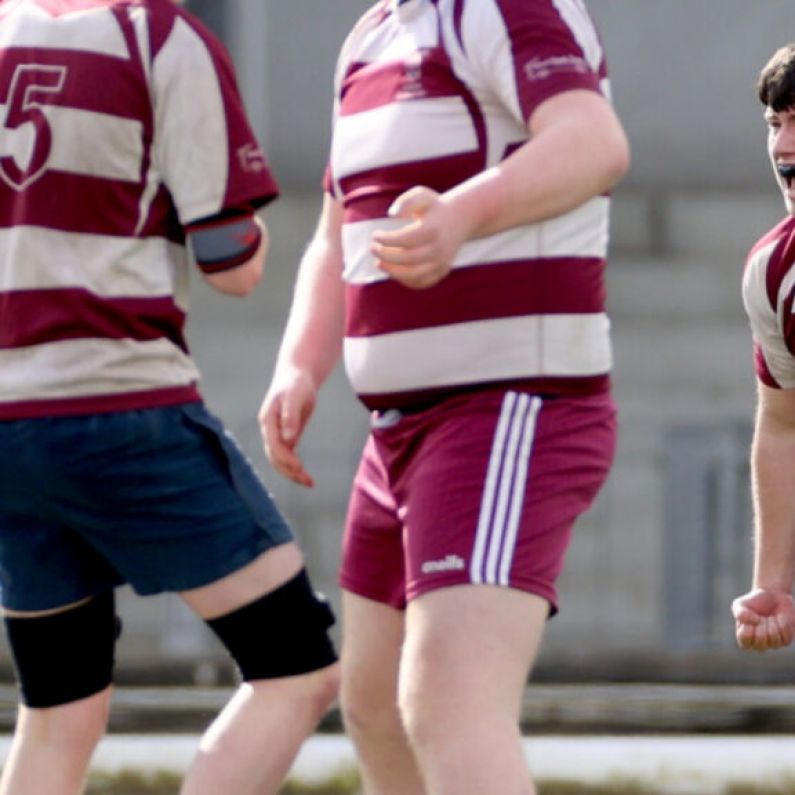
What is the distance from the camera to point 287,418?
3.69 metres

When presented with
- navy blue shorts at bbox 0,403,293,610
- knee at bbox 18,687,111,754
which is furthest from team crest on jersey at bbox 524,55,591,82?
knee at bbox 18,687,111,754

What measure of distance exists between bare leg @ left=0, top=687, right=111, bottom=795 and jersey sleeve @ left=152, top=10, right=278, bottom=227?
0.83 metres

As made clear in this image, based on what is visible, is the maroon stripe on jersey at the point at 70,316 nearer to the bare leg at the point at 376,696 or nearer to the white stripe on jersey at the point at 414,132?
the white stripe on jersey at the point at 414,132

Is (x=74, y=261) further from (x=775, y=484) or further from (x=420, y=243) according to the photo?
(x=775, y=484)

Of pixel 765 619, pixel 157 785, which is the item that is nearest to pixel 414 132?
pixel 765 619

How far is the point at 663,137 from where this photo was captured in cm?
1378

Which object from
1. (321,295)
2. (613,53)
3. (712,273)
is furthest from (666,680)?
(613,53)

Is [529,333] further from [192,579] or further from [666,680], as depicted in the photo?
[666,680]

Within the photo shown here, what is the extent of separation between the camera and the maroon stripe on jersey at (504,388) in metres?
3.43

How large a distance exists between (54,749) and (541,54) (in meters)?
1.37

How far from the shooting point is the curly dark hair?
3576 millimetres

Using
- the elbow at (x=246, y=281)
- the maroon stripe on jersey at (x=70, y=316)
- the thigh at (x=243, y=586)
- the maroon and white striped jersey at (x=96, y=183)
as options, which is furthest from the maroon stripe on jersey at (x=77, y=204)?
the thigh at (x=243, y=586)

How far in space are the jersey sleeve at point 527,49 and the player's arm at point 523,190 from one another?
3cm

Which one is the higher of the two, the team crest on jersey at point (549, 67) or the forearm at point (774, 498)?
the team crest on jersey at point (549, 67)
